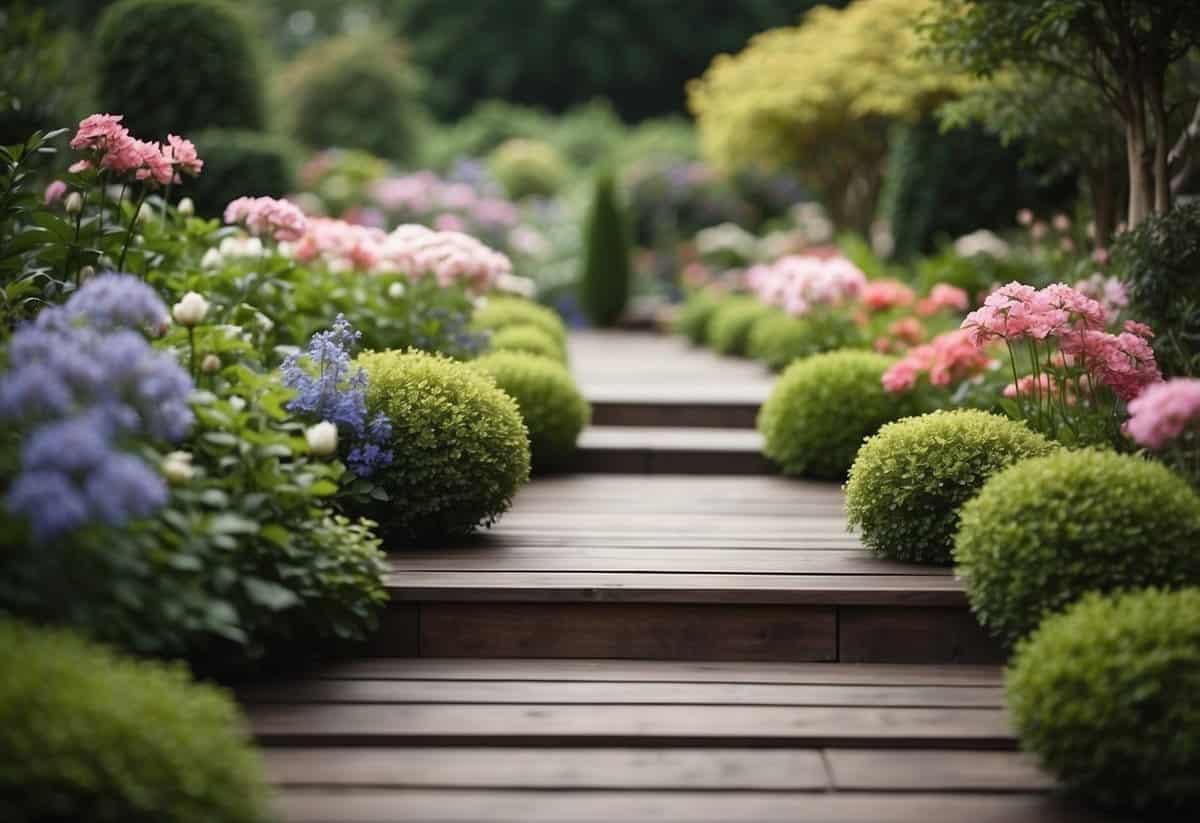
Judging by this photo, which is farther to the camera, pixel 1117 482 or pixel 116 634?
pixel 1117 482

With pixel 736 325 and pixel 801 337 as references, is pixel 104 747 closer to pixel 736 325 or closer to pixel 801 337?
pixel 801 337

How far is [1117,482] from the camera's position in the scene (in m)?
2.59

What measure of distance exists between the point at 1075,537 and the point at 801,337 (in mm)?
4031

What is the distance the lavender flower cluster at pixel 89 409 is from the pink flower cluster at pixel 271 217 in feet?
5.33

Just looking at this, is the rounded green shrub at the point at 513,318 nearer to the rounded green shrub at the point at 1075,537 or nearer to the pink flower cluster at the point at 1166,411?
the rounded green shrub at the point at 1075,537

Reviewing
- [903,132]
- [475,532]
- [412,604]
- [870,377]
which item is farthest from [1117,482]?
[903,132]

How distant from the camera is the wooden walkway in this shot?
224 centimetres

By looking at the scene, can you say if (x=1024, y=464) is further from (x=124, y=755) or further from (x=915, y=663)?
(x=124, y=755)

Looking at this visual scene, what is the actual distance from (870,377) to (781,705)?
7.50ft

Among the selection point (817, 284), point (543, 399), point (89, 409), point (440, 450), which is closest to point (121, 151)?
point (440, 450)

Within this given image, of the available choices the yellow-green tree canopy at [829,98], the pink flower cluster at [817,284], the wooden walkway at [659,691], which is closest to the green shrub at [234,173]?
the pink flower cluster at [817,284]

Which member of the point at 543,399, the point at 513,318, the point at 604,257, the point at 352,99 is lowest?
the point at 543,399

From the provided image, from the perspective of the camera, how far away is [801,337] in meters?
6.50

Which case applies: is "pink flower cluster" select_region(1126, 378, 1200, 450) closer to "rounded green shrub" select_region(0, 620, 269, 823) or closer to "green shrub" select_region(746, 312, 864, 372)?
"rounded green shrub" select_region(0, 620, 269, 823)
